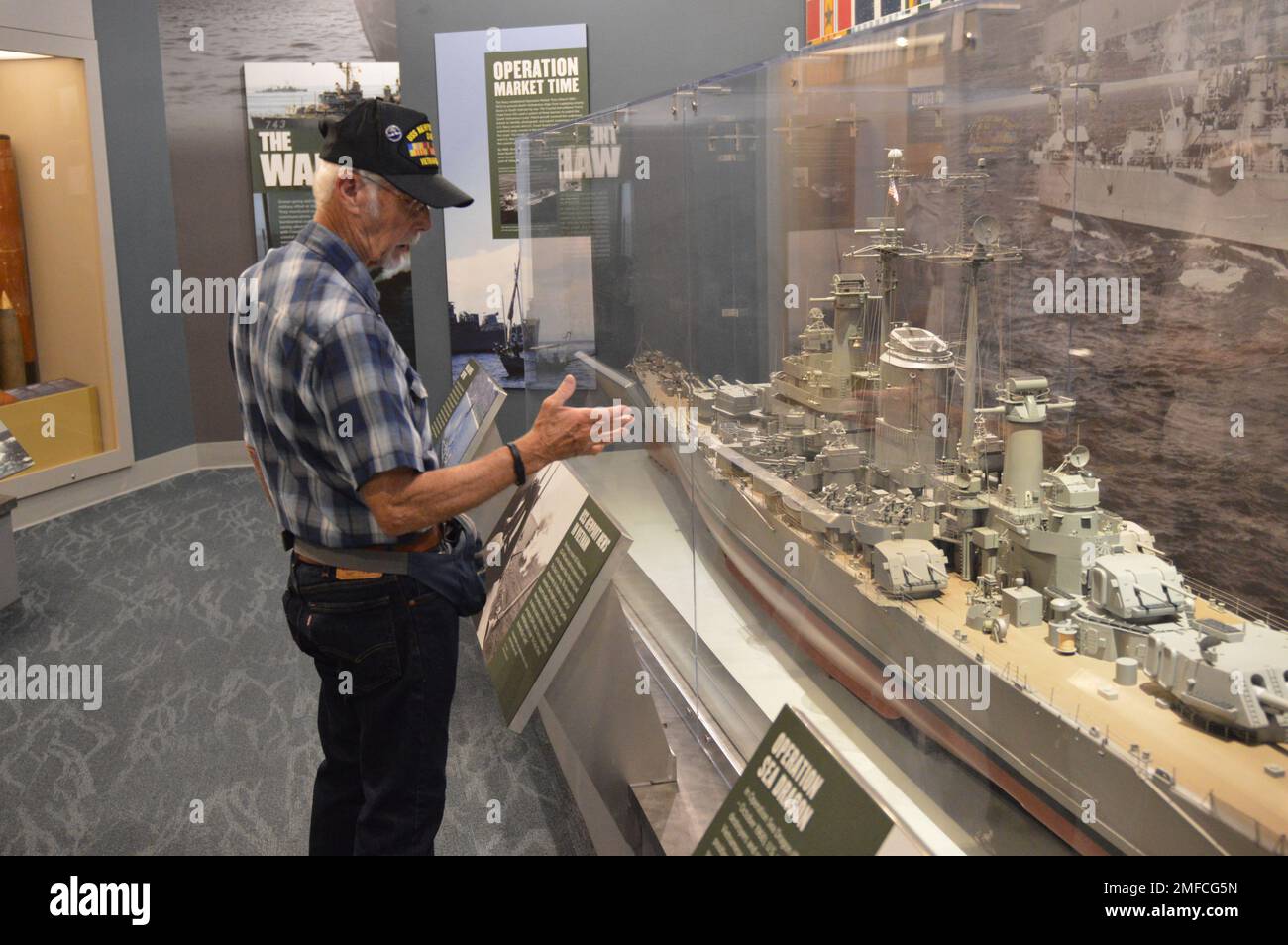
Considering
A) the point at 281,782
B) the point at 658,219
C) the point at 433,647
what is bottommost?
the point at 281,782

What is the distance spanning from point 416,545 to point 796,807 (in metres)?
1.17

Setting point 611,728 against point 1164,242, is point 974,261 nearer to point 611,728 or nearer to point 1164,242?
point 1164,242

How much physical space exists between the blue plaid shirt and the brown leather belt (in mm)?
27

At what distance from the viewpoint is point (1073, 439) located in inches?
187

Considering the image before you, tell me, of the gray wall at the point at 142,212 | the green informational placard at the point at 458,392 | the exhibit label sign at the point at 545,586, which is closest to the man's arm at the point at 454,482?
the exhibit label sign at the point at 545,586

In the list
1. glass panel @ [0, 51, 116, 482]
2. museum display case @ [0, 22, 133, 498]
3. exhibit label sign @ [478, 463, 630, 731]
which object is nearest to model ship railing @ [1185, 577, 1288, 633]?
exhibit label sign @ [478, 463, 630, 731]

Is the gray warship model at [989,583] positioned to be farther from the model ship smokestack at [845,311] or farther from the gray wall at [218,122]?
the gray wall at [218,122]

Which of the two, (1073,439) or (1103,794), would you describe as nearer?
(1103,794)

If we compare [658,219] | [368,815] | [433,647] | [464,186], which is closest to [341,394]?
[433,647]

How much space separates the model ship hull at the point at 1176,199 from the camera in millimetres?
3691

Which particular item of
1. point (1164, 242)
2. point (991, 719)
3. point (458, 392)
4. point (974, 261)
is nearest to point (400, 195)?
point (974, 261)

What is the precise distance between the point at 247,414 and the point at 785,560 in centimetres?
239

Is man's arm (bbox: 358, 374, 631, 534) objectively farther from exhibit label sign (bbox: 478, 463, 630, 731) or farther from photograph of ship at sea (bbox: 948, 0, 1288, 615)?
photograph of ship at sea (bbox: 948, 0, 1288, 615)

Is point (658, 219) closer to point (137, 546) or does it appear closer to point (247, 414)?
point (247, 414)
